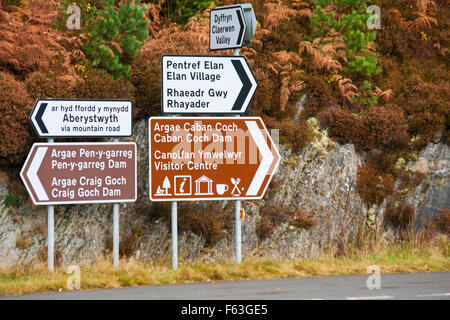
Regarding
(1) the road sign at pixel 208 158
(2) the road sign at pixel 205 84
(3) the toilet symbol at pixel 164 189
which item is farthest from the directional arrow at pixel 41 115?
(3) the toilet symbol at pixel 164 189

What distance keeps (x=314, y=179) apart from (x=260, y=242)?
220 centimetres

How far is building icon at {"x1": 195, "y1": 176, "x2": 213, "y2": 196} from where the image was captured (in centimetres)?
1077

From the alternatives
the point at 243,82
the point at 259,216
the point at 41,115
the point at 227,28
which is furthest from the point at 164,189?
the point at 259,216

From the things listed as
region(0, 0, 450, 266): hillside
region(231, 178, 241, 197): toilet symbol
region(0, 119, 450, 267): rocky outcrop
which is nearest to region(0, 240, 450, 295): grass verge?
region(231, 178, 241, 197): toilet symbol

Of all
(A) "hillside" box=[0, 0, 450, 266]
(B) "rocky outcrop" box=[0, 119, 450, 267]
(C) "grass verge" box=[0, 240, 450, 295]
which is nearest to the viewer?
(C) "grass verge" box=[0, 240, 450, 295]

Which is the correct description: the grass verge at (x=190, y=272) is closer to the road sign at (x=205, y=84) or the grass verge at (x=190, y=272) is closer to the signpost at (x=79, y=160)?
the signpost at (x=79, y=160)

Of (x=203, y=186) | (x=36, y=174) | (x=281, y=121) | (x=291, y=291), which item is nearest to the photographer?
(x=291, y=291)

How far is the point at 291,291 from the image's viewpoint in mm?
8203

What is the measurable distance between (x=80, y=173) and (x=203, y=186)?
221 cm

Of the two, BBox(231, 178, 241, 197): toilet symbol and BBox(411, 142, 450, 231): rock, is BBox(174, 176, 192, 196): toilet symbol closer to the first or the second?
BBox(231, 178, 241, 197): toilet symbol

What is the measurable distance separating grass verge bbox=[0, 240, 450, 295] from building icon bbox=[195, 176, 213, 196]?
1259 millimetres

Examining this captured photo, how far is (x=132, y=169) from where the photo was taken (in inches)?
445

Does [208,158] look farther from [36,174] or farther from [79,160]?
[36,174]

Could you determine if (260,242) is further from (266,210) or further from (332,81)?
(332,81)
